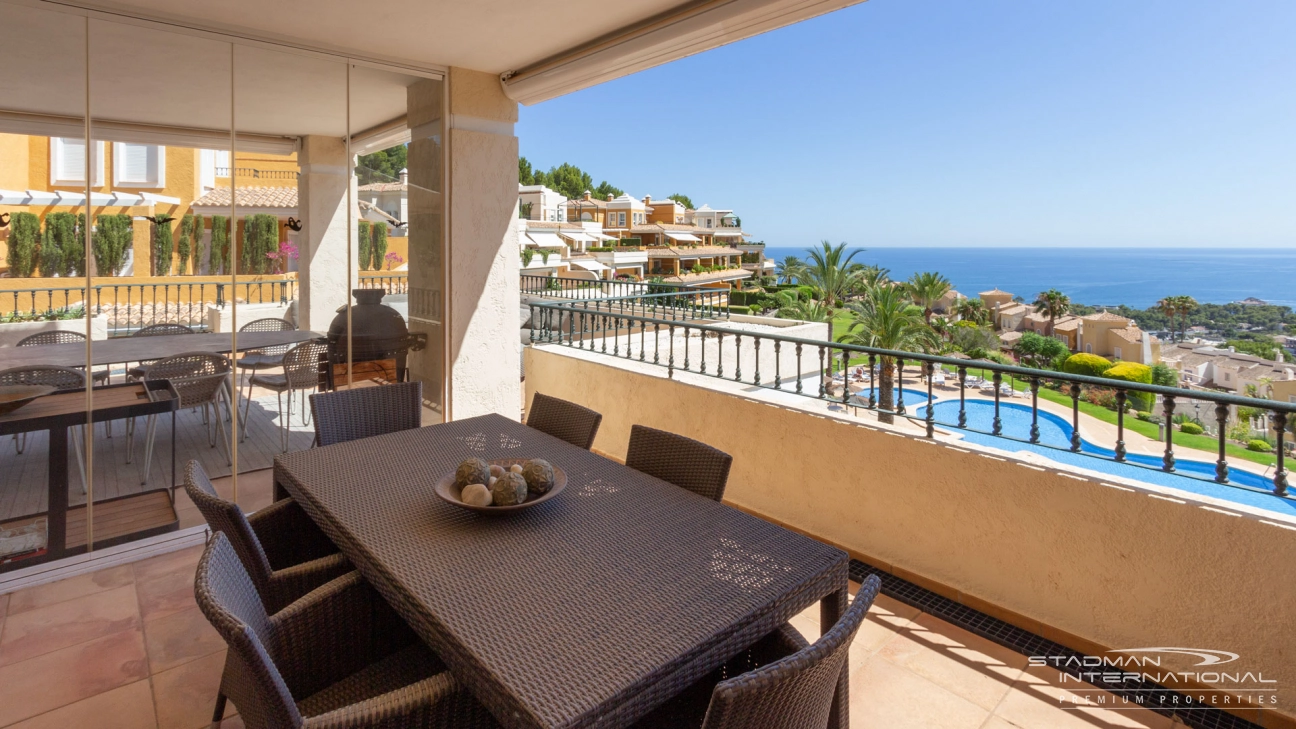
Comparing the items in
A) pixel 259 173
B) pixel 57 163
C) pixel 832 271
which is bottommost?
pixel 57 163

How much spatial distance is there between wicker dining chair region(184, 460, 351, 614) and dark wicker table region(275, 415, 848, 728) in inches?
6.0

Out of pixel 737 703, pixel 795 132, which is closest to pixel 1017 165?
pixel 795 132

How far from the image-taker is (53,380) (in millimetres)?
2865

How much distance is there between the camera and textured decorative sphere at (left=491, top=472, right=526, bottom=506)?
1.63 m

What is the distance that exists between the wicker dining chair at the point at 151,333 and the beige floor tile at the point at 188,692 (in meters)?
1.60

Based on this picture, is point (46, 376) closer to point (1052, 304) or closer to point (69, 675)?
point (69, 675)

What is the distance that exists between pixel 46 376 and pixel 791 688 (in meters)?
3.51

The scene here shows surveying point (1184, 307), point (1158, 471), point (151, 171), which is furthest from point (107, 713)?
point (1184, 307)

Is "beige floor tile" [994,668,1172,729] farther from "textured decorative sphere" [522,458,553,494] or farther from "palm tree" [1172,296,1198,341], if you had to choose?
"palm tree" [1172,296,1198,341]

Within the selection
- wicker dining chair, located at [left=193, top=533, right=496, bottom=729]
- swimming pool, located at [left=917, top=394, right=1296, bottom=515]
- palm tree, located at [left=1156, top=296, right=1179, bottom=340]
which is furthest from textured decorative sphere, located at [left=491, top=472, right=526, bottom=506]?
palm tree, located at [left=1156, top=296, right=1179, bottom=340]

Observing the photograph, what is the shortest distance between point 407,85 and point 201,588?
3.44 meters

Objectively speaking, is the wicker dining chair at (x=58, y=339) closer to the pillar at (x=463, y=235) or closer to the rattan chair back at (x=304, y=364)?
the rattan chair back at (x=304, y=364)

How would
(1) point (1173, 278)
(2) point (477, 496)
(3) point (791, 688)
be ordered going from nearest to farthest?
(3) point (791, 688) → (2) point (477, 496) → (1) point (1173, 278)

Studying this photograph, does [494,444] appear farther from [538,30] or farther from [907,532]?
[538,30]
